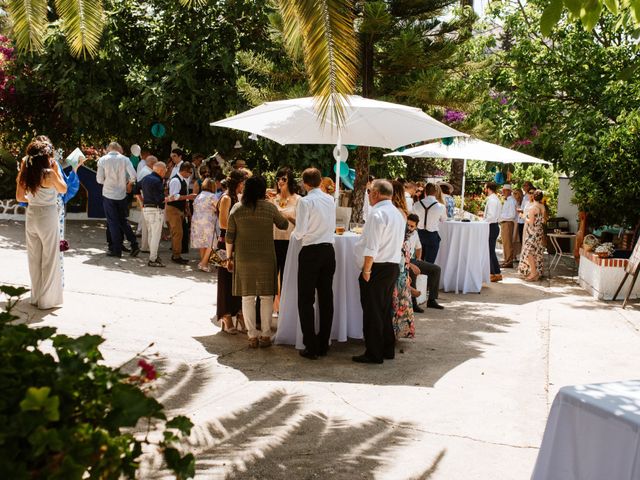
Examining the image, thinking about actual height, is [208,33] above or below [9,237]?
above

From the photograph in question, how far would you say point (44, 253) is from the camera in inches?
323

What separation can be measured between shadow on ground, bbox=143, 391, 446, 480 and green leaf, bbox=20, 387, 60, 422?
2.40m

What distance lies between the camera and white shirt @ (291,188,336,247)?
7.01 meters

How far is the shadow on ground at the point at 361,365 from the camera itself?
6.70 metres

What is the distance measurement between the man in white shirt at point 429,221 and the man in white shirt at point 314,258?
13.2 ft

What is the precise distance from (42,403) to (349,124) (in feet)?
23.8

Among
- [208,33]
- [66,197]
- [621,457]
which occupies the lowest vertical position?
[621,457]

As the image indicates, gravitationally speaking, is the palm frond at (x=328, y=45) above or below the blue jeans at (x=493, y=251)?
above

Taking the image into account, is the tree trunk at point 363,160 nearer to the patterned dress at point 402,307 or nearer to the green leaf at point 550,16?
the patterned dress at point 402,307

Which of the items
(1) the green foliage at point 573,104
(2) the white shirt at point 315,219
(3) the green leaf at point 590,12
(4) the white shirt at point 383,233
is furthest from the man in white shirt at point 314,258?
(1) the green foliage at point 573,104

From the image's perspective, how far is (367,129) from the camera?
9.25m

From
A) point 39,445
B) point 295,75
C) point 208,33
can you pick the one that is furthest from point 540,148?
point 39,445

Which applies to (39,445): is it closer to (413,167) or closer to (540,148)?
(540,148)

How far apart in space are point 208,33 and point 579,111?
7.14m
